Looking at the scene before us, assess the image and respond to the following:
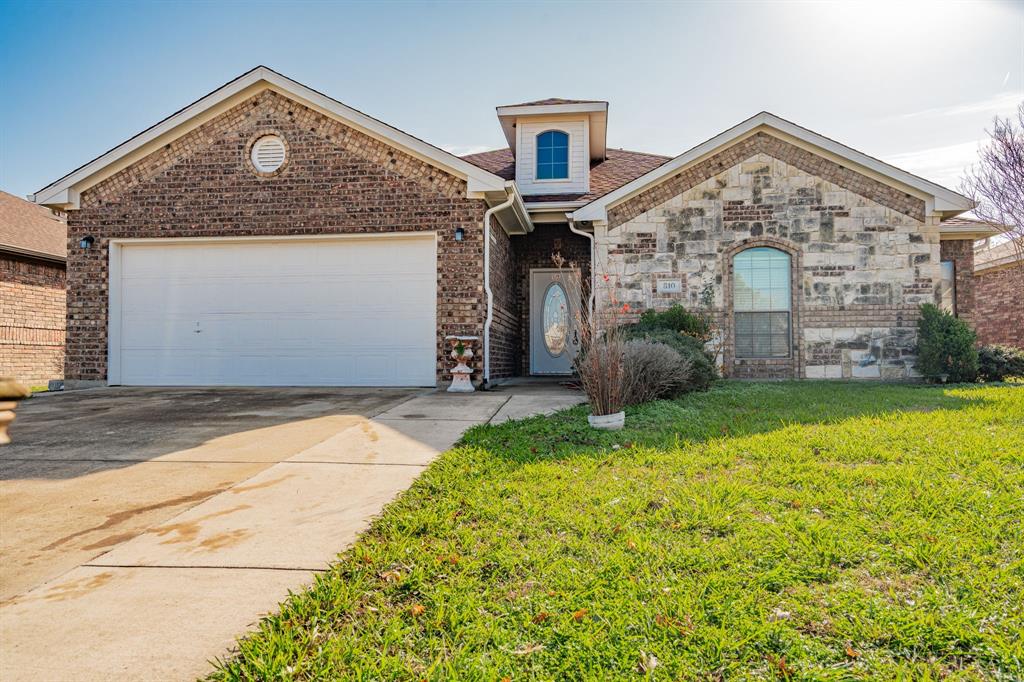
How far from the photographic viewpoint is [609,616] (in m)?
2.23

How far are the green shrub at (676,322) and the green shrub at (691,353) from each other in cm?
43

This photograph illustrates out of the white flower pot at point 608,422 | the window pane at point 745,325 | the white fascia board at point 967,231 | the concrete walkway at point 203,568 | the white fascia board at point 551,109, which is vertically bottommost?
the concrete walkway at point 203,568

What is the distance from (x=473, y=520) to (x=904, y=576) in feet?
6.78

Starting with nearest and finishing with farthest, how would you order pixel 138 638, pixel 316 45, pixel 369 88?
pixel 138 638
pixel 316 45
pixel 369 88

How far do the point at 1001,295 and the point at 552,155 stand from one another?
13749 mm

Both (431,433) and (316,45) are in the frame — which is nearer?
(431,433)

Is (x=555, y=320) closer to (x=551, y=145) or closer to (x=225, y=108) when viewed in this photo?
(x=551, y=145)

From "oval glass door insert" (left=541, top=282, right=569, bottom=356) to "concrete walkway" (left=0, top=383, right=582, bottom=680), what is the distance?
8732 millimetres

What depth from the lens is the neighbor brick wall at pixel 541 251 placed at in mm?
13273

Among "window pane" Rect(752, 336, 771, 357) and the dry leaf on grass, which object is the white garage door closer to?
"window pane" Rect(752, 336, 771, 357)

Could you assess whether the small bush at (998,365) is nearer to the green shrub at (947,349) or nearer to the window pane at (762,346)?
the green shrub at (947,349)

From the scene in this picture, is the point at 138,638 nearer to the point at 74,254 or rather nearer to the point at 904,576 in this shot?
the point at 904,576

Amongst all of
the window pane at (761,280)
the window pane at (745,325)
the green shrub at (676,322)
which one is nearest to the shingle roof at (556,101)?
the window pane at (761,280)

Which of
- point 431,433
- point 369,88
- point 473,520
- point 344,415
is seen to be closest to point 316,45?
point 369,88
